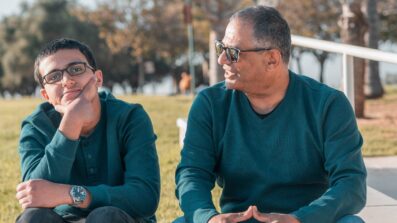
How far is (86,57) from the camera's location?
11.1 ft

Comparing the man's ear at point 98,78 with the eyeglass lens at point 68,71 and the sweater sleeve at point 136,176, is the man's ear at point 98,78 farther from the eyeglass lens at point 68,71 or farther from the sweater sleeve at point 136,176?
the sweater sleeve at point 136,176

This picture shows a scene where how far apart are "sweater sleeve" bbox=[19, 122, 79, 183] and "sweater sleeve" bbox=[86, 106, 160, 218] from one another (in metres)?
0.14

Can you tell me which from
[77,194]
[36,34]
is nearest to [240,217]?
[77,194]

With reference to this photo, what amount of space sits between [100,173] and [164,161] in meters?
3.90

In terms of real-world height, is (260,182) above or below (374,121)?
above

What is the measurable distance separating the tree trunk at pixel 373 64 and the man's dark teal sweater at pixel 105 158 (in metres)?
13.6

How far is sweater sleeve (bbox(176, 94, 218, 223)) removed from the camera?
3.08m

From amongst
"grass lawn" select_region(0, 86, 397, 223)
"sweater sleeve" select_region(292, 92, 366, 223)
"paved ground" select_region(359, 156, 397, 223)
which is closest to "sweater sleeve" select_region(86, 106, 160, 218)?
"sweater sleeve" select_region(292, 92, 366, 223)

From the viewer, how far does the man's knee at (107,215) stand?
2.94 meters

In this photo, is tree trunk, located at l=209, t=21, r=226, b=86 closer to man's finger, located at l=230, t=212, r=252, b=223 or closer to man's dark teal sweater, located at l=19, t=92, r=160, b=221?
man's dark teal sweater, located at l=19, t=92, r=160, b=221

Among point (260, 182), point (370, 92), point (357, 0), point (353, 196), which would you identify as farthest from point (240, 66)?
point (370, 92)

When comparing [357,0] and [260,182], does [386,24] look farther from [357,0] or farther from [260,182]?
[260,182]

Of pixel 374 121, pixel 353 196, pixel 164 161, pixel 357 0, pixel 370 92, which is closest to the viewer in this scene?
pixel 353 196

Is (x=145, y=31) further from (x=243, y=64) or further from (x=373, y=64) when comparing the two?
(x=243, y=64)
